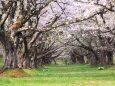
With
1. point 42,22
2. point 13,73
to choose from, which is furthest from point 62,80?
point 42,22

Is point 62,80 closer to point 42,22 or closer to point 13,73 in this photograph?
point 13,73

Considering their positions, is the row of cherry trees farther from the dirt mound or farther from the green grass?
the green grass

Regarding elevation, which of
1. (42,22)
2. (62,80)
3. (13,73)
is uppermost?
(42,22)

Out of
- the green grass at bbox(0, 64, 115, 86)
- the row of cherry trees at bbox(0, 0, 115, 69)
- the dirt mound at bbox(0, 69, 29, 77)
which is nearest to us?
the green grass at bbox(0, 64, 115, 86)

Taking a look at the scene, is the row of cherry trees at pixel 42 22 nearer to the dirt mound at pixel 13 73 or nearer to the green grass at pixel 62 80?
the dirt mound at pixel 13 73

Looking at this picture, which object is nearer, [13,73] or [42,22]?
[13,73]

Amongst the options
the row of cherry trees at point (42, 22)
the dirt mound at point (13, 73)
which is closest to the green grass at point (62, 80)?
the dirt mound at point (13, 73)

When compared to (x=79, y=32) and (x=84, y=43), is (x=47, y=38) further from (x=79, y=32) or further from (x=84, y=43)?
(x=84, y=43)

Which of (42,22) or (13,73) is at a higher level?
(42,22)

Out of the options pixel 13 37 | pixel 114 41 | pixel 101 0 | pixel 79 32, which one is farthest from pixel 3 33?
pixel 114 41

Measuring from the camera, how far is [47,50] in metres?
60.5

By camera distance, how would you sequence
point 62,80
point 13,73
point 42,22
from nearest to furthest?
point 62,80
point 13,73
point 42,22

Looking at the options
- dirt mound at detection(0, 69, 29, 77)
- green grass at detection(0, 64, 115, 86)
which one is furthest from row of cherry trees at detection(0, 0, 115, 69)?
green grass at detection(0, 64, 115, 86)

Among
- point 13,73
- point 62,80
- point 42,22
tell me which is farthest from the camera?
point 42,22
